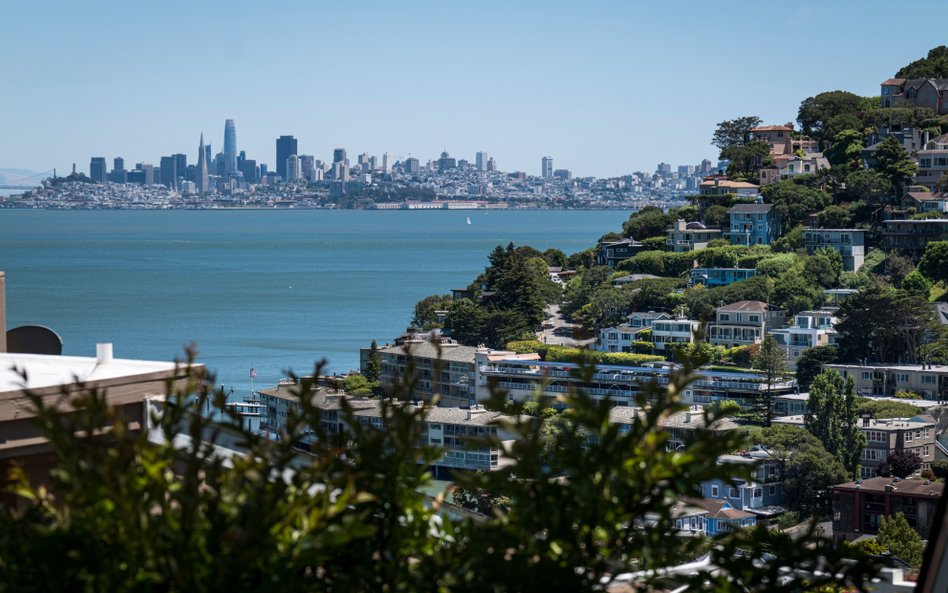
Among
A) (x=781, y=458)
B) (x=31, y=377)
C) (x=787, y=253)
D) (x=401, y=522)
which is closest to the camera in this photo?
(x=401, y=522)

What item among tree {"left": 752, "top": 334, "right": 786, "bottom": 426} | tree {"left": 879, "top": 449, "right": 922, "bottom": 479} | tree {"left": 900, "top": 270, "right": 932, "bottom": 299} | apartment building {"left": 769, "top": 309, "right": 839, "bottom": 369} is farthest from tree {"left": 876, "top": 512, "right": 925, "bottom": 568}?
tree {"left": 900, "top": 270, "right": 932, "bottom": 299}

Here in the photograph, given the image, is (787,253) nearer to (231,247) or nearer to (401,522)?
(401,522)

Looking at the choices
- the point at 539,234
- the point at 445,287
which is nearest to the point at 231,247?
the point at 539,234

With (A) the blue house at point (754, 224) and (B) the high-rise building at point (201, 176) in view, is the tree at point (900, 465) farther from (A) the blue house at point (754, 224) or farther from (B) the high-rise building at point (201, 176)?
(B) the high-rise building at point (201, 176)

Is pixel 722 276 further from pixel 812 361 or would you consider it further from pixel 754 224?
pixel 812 361

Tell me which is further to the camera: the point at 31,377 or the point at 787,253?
the point at 787,253

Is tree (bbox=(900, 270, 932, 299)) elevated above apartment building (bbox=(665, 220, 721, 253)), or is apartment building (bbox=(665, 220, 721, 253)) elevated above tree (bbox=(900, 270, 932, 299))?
apartment building (bbox=(665, 220, 721, 253))

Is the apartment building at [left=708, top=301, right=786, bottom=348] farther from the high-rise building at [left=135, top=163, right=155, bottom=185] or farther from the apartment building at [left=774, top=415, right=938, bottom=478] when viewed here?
the high-rise building at [left=135, top=163, right=155, bottom=185]
